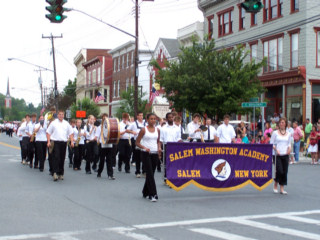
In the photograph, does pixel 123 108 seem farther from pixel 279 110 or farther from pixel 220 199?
pixel 220 199

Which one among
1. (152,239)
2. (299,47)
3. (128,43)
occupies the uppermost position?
(128,43)

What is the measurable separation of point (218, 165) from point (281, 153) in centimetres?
160

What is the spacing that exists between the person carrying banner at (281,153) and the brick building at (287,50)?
1528 cm

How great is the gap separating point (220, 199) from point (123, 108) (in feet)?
120

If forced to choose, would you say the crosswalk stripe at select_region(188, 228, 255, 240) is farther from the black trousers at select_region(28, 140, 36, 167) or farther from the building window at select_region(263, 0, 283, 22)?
the building window at select_region(263, 0, 283, 22)

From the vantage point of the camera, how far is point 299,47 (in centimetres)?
3056

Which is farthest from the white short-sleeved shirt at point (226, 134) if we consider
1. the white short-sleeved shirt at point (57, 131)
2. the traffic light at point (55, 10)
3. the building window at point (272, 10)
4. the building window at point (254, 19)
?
the building window at point (254, 19)

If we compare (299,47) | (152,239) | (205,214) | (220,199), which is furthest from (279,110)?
(152,239)

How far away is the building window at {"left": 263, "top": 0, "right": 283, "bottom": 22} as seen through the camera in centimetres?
3275

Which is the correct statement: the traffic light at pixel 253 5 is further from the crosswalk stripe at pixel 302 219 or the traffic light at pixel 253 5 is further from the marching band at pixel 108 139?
the crosswalk stripe at pixel 302 219

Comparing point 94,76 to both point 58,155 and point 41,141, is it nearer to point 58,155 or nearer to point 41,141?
point 41,141

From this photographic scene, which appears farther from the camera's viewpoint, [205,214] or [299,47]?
[299,47]

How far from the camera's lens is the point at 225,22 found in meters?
39.2

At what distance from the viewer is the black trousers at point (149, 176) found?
418 inches
